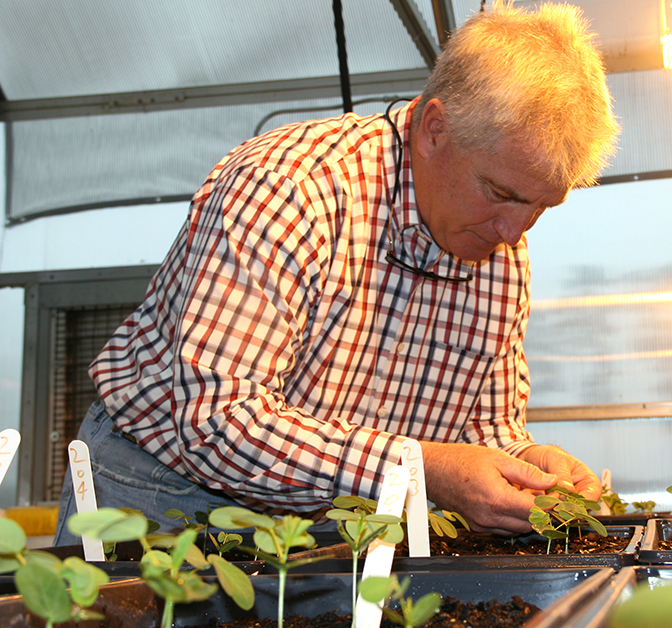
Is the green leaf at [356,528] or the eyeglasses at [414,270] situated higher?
the eyeglasses at [414,270]

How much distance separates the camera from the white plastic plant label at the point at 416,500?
708 mm

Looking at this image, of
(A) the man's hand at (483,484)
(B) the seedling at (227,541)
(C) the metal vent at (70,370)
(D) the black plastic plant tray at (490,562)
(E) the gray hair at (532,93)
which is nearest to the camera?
(D) the black plastic plant tray at (490,562)

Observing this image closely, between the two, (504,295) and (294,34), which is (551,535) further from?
(294,34)

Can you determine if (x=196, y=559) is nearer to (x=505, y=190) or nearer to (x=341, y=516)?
(x=341, y=516)

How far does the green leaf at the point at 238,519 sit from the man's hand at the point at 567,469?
79 cm

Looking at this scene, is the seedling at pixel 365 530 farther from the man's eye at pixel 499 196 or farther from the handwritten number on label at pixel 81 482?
the man's eye at pixel 499 196

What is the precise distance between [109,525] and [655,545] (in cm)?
71

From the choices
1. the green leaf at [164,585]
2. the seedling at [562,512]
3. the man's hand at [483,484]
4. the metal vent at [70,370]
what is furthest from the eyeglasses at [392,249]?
the metal vent at [70,370]

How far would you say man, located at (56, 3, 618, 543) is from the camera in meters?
0.93

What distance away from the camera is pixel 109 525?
321 mm

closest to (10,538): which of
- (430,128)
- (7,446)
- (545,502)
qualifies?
(7,446)

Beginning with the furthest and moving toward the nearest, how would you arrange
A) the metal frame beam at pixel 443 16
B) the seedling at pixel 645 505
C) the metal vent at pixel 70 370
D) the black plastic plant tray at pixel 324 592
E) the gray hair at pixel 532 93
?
1. the metal vent at pixel 70 370
2. the metal frame beam at pixel 443 16
3. the seedling at pixel 645 505
4. the gray hair at pixel 532 93
5. the black plastic plant tray at pixel 324 592

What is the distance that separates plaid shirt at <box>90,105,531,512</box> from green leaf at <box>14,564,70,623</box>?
0.59 metres

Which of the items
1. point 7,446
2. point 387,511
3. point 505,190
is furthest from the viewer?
point 505,190
